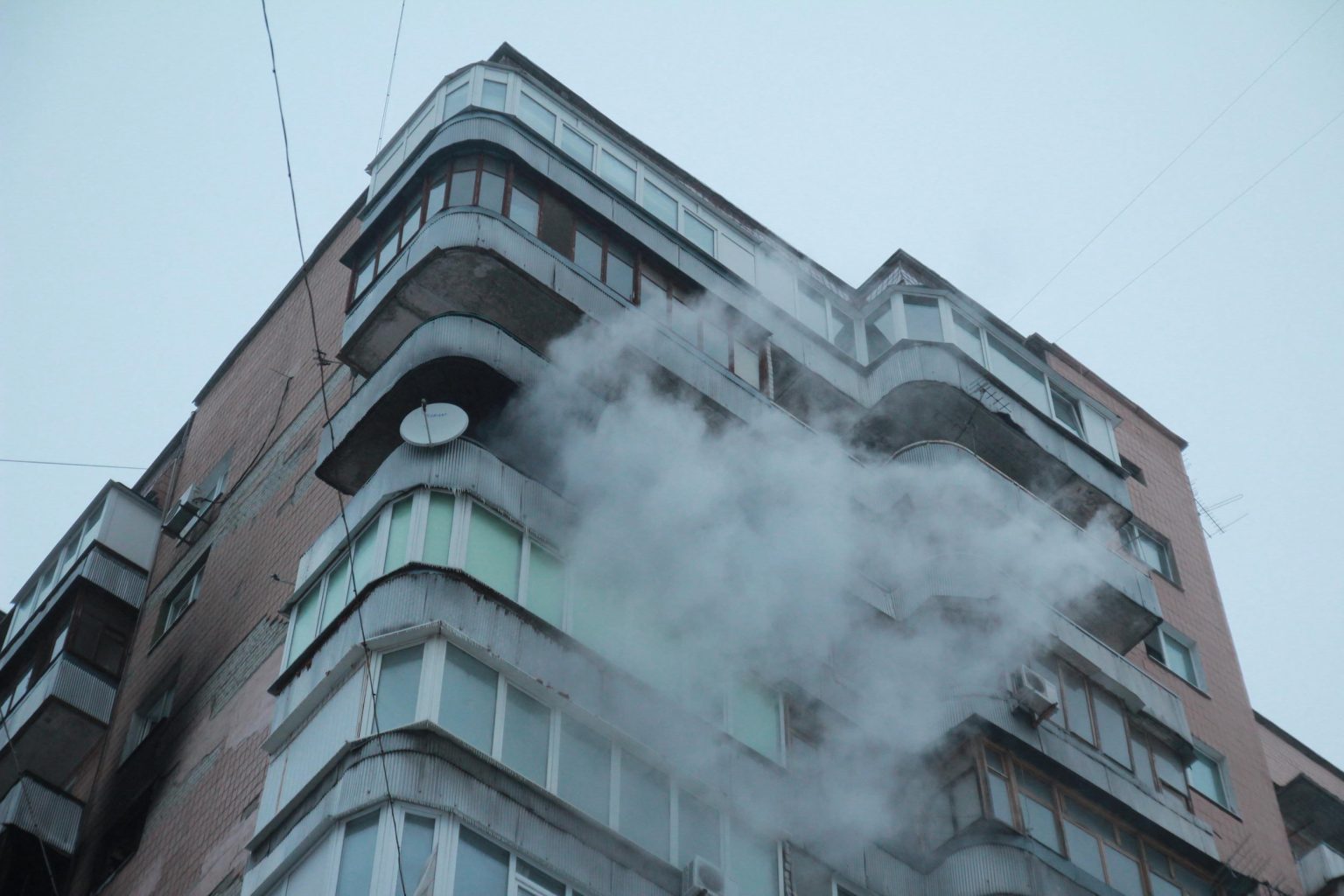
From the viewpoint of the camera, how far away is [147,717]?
27.2 m

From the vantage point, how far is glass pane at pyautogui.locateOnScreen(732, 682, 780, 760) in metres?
20.1

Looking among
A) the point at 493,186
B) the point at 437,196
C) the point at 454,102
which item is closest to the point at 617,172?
the point at 454,102

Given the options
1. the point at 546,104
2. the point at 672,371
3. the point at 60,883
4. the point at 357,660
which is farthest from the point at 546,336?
the point at 60,883

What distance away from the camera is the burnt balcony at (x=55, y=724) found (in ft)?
90.1

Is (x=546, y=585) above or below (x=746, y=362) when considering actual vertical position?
below

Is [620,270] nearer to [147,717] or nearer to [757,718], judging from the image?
→ [757,718]

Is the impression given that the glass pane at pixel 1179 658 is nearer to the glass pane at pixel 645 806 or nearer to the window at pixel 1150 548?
the window at pixel 1150 548

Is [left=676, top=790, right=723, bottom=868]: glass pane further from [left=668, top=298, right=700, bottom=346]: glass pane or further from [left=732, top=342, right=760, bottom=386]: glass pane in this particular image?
[left=732, top=342, right=760, bottom=386]: glass pane

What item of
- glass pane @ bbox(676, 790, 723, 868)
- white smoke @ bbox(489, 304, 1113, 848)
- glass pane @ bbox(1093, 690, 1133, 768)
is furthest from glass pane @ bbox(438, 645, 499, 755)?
glass pane @ bbox(1093, 690, 1133, 768)

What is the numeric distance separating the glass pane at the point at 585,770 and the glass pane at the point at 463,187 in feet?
26.8

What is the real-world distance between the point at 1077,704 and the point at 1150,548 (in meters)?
9.41

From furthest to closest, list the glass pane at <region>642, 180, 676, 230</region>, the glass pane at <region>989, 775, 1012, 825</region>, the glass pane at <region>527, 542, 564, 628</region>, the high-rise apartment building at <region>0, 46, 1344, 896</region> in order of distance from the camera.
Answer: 1. the glass pane at <region>642, 180, 676, 230</region>
2. the glass pane at <region>989, 775, 1012, 825</region>
3. the glass pane at <region>527, 542, 564, 628</region>
4. the high-rise apartment building at <region>0, 46, 1344, 896</region>

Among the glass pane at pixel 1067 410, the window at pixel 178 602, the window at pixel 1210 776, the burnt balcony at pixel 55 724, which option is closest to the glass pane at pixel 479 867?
the burnt balcony at pixel 55 724

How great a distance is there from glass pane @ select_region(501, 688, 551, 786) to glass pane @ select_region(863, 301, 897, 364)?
11014 millimetres
